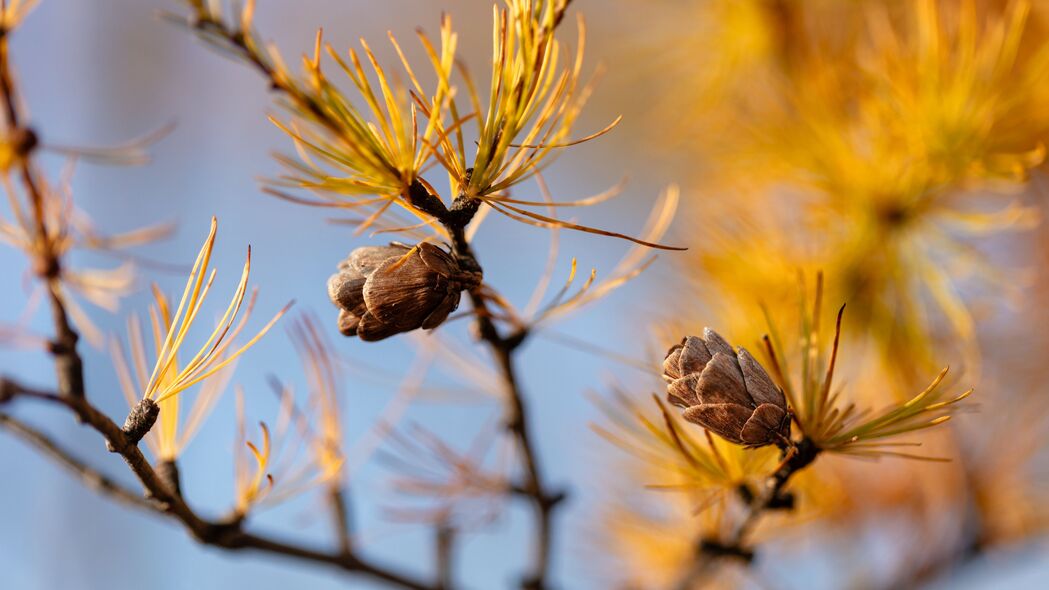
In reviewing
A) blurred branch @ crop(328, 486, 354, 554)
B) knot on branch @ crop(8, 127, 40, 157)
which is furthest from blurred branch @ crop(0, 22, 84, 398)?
blurred branch @ crop(328, 486, 354, 554)

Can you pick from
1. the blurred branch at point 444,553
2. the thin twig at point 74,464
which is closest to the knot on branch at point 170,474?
the thin twig at point 74,464

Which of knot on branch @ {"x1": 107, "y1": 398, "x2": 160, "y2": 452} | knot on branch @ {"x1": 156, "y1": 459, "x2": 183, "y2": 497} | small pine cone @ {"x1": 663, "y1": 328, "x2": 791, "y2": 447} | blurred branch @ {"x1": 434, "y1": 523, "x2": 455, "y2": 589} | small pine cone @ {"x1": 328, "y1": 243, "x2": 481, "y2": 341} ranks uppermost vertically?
small pine cone @ {"x1": 663, "y1": 328, "x2": 791, "y2": 447}

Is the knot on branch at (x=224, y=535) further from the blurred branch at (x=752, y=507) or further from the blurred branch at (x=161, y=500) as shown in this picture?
the blurred branch at (x=752, y=507)

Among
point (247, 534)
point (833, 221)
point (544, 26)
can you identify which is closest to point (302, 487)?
point (247, 534)

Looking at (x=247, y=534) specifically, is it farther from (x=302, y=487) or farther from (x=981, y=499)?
(x=981, y=499)

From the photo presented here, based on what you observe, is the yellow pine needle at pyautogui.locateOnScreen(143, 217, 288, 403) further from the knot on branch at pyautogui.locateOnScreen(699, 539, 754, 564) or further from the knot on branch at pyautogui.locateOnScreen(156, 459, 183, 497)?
the knot on branch at pyautogui.locateOnScreen(699, 539, 754, 564)
